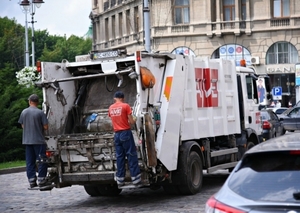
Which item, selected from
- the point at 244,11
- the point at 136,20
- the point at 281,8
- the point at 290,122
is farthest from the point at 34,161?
the point at 136,20

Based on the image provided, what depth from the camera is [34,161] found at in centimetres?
1413

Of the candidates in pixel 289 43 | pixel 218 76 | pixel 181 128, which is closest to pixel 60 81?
pixel 181 128

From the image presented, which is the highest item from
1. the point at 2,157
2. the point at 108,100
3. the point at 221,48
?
the point at 221,48

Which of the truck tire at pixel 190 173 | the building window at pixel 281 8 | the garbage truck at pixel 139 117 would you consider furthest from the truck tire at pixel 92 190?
the building window at pixel 281 8

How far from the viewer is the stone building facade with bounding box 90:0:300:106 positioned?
2340 inches

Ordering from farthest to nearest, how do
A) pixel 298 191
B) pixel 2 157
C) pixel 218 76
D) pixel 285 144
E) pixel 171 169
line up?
pixel 2 157 < pixel 218 76 < pixel 171 169 < pixel 285 144 < pixel 298 191

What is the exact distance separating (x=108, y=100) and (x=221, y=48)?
4722 cm

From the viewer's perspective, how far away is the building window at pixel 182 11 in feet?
204

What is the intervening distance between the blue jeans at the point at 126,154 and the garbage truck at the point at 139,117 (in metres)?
0.20

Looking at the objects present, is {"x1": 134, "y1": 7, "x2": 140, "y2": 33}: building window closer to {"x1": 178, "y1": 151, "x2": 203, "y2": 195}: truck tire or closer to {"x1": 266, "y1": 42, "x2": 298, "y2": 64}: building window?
{"x1": 266, "y1": 42, "x2": 298, "y2": 64}: building window

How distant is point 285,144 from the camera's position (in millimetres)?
6363

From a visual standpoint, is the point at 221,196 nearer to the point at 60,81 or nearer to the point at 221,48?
the point at 60,81

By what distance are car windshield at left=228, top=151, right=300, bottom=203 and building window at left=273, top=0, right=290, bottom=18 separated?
5492 centimetres

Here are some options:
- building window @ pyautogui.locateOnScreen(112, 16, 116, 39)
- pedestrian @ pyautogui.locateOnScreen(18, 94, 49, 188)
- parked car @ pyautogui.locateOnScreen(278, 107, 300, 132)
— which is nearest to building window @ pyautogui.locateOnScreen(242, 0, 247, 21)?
building window @ pyautogui.locateOnScreen(112, 16, 116, 39)
